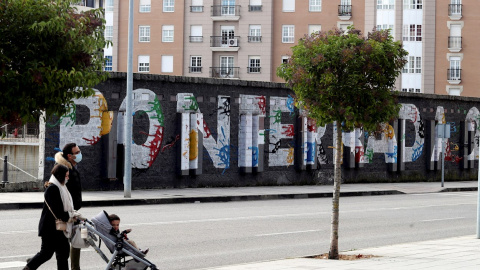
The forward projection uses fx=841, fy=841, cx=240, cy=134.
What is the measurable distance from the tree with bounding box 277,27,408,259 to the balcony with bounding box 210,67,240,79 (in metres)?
62.4

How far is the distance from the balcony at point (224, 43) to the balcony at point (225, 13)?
1729mm

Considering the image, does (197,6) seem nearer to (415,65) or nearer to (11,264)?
(415,65)

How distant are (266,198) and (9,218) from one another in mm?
11200

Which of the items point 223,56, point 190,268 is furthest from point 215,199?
point 223,56

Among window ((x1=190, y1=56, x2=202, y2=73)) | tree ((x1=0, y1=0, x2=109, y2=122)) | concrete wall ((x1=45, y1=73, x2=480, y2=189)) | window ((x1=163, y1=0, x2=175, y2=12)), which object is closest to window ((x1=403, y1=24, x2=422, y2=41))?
window ((x1=190, y1=56, x2=202, y2=73))

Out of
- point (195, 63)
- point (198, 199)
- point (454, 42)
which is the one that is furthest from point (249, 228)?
point (195, 63)

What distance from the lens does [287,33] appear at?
76.4m

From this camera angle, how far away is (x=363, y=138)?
37.2m

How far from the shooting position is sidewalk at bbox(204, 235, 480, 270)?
11.7 m

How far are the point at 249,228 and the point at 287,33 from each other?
196 ft

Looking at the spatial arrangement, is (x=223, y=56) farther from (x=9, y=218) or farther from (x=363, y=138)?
(x=9, y=218)

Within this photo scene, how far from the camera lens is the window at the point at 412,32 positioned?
74562 millimetres

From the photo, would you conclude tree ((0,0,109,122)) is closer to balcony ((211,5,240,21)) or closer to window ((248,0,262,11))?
window ((248,0,262,11))

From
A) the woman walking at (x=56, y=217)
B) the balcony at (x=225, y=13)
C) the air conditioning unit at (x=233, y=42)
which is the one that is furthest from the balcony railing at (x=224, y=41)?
the woman walking at (x=56, y=217)
